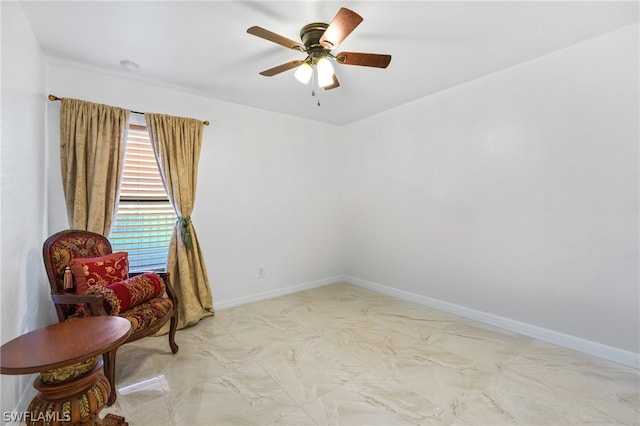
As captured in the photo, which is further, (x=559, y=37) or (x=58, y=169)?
(x=58, y=169)

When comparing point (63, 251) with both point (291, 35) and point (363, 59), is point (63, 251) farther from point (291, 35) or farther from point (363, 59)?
point (363, 59)

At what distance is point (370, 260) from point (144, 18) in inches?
139

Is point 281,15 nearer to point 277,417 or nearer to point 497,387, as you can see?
point 277,417

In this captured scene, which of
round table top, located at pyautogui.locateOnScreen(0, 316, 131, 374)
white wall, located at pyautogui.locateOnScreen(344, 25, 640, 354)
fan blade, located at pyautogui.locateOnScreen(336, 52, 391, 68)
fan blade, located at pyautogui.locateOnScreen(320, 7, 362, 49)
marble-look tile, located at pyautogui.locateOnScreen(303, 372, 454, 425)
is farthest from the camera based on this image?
white wall, located at pyautogui.locateOnScreen(344, 25, 640, 354)

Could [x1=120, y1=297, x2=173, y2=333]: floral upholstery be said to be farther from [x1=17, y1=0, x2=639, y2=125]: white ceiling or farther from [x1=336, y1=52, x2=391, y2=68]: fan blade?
[x1=336, y1=52, x2=391, y2=68]: fan blade

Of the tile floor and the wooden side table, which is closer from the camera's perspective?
the wooden side table

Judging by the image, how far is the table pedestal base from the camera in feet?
3.93

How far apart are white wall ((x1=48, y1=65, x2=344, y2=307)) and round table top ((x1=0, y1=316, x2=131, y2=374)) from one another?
1579mm

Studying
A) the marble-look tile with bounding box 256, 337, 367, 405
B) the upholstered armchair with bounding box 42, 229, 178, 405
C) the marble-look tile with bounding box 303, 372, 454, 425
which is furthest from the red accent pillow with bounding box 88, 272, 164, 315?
the marble-look tile with bounding box 303, 372, 454, 425

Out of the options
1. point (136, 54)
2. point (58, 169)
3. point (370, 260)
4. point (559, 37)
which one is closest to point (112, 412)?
point (58, 169)

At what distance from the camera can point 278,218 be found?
3.86 meters

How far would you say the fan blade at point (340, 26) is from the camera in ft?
4.97

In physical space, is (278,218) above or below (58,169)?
below

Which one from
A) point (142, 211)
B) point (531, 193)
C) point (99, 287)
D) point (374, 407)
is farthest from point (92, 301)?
point (531, 193)
